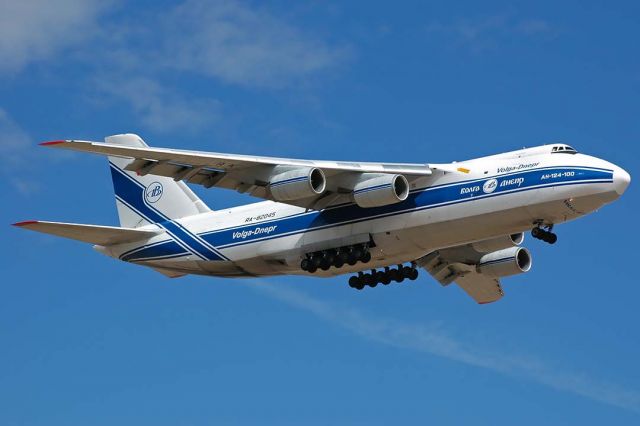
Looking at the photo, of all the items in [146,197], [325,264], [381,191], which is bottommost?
[325,264]

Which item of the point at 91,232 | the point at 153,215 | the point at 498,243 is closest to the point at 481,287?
the point at 498,243

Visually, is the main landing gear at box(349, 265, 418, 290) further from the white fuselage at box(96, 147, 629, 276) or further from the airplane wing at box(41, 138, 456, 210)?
the airplane wing at box(41, 138, 456, 210)

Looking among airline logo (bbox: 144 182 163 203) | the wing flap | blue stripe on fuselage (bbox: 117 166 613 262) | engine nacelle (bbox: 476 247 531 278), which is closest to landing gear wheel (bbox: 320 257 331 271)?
blue stripe on fuselage (bbox: 117 166 613 262)

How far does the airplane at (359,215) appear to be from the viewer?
26141 mm

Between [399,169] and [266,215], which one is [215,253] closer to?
[266,215]

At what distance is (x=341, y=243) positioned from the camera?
91.2 feet

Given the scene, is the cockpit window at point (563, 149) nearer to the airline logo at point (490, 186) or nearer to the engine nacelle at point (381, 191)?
the airline logo at point (490, 186)

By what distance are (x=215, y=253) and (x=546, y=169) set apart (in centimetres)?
761

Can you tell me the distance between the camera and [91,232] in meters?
29.6

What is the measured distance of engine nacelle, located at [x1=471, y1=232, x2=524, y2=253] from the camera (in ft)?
98.1

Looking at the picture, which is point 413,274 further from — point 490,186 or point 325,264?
point 490,186

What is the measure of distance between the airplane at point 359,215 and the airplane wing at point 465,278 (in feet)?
0.20

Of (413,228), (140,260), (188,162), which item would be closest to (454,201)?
(413,228)

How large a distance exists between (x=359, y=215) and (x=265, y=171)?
221 centimetres
